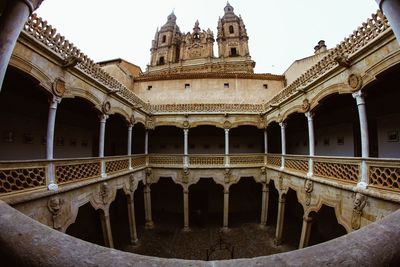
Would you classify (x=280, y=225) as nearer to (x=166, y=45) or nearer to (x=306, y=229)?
(x=306, y=229)

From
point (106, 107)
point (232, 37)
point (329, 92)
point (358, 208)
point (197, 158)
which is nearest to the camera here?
point (358, 208)

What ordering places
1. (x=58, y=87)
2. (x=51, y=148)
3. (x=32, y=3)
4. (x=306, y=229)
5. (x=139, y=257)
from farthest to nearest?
(x=306, y=229), (x=58, y=87), (x=51, y=148), (x=32, y=3), (x=139, y=257)

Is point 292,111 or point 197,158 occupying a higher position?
point 292,111

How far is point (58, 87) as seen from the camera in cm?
652

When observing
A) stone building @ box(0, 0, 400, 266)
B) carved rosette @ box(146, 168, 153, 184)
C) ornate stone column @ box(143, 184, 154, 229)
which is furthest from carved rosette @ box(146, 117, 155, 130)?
ornate stone column @ box(143, 184, 154, 229)

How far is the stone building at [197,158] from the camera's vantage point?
1.14 m

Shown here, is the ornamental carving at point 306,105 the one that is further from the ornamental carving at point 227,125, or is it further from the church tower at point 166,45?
the church tower at point 166,45

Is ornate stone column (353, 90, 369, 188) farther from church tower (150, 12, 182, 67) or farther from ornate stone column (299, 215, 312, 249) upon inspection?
church tower (150, 12, 182, 67)

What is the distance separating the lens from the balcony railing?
531cm

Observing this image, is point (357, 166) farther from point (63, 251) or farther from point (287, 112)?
point (63, 251)

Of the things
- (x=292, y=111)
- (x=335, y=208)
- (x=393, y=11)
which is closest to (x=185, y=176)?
(x=292, y=111)

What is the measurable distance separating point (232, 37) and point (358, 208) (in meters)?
34.9

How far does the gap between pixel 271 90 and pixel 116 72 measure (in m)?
14.5

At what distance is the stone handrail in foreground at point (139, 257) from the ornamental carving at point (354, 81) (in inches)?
270
